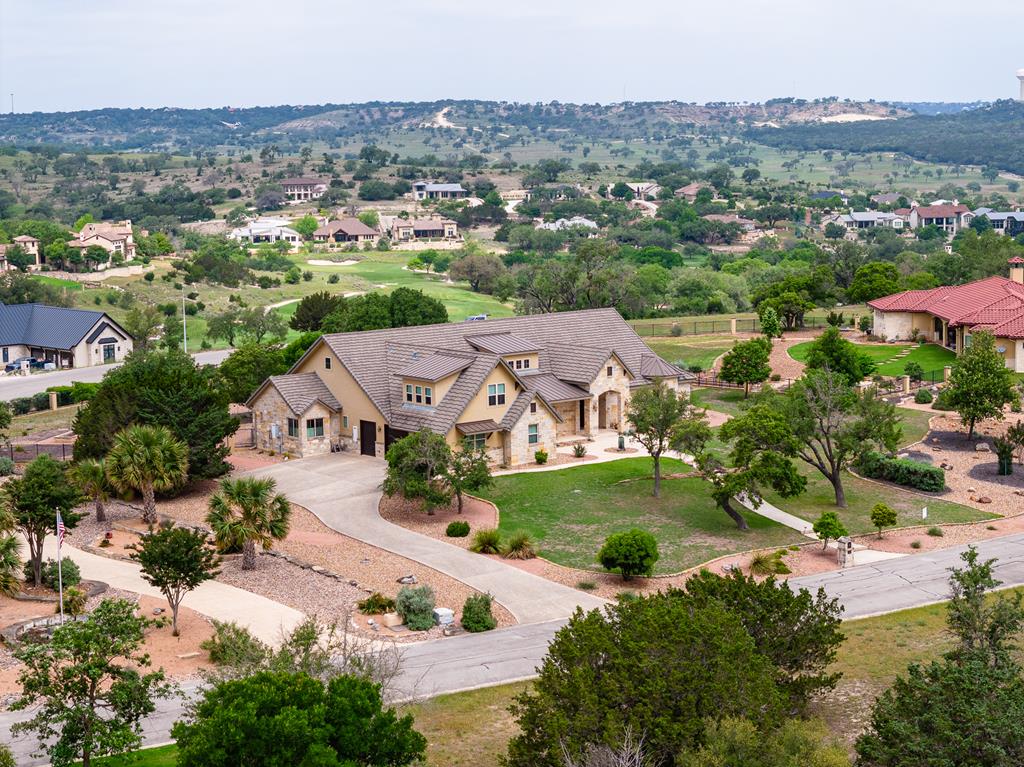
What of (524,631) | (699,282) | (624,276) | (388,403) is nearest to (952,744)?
(524,631)

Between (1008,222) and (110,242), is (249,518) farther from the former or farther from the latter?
(1008,222)

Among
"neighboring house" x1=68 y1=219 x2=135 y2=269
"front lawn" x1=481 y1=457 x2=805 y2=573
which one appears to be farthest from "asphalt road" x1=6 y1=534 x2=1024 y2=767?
"neighboring house" x1=68 y1=219 x2=135 y2=269

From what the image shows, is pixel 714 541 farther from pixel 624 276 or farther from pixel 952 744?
pixel 624 276

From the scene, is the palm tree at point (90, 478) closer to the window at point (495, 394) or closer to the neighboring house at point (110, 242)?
the window at point (495, 394)

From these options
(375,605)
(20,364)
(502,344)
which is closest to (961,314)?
(502,344)

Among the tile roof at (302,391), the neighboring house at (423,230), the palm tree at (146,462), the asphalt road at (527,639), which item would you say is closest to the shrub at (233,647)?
the asphalt road at (527,639)
